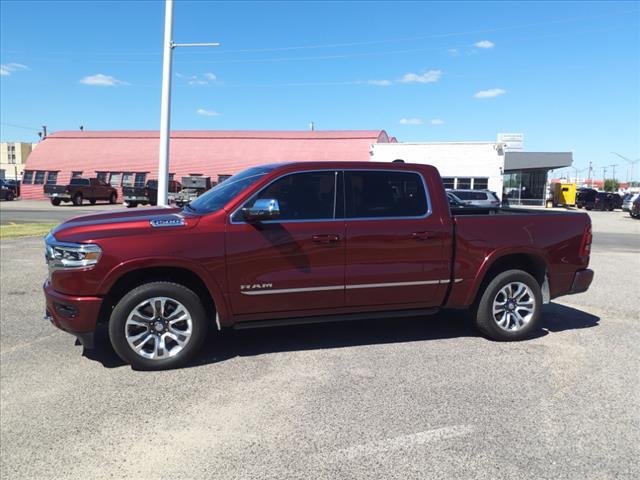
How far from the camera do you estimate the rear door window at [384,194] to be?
4.99 metres

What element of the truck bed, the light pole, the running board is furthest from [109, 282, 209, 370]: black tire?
the light pole

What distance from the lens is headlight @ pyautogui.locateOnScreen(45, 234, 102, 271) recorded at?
4.29 m

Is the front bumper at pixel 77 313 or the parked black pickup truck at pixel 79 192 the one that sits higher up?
the parked black pickup truck at pixel 79 192

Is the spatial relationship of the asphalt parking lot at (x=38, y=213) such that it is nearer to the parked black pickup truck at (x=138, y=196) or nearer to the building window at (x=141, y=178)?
the parked black pickup truck at (x=138, y=196)

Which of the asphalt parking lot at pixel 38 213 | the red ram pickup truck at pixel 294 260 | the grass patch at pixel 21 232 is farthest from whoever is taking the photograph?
the asphalt parking lot at pixel 38 213

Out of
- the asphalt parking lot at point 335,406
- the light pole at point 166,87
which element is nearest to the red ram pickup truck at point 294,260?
the asphalt parking lot at point 335,406

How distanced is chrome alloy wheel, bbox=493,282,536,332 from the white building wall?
3490cm

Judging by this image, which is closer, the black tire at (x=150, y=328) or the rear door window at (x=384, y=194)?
the black tire at (x=150, y=328)

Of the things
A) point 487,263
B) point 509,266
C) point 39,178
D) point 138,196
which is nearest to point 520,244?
point 509,266

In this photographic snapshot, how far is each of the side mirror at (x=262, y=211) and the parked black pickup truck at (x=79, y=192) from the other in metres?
35.7

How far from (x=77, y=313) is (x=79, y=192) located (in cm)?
3568

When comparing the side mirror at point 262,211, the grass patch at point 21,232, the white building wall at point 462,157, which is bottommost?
the grass patch at point 21,232

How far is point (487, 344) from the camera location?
5336mm

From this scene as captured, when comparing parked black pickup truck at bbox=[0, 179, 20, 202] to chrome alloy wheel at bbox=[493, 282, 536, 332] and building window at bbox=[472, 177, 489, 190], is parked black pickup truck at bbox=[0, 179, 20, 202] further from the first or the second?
chrome alloy wheel at bbox=[493, 282, 536, 332]
